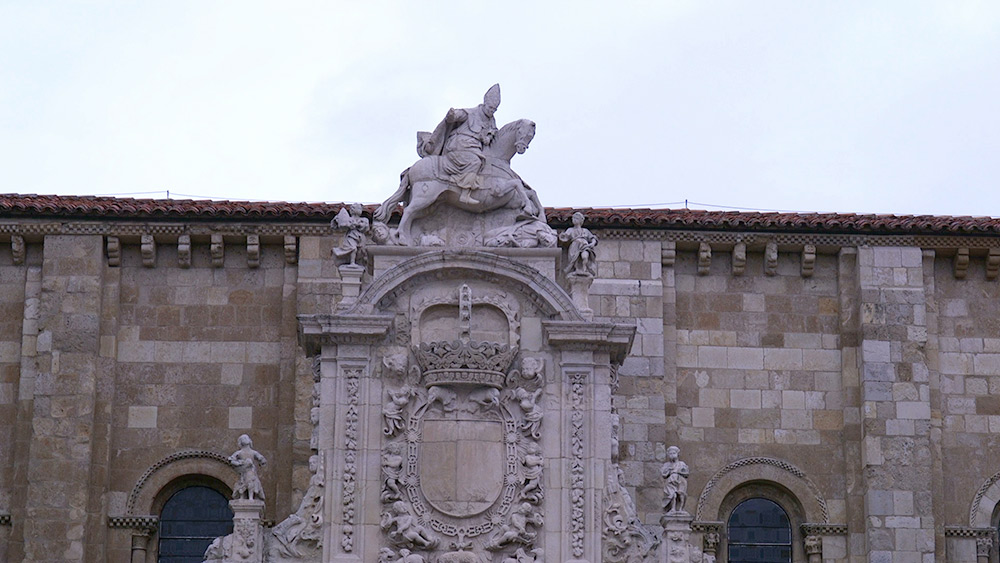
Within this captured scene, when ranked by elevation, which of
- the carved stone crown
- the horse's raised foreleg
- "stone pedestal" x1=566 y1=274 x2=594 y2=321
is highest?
the horse's raised foreleg

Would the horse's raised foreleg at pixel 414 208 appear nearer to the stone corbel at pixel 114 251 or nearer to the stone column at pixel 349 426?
the stone column at pixel 349 426

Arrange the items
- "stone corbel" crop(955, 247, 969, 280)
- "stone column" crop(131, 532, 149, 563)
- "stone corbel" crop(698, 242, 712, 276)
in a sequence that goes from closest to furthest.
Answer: "stone column" crop(131, 532, 149, 563)
"stone corbel" crop(698, 242, 712, 276)
"stone corbel" crop(955, 247, 969, 280)

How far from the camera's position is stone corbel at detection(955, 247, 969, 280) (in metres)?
30.9

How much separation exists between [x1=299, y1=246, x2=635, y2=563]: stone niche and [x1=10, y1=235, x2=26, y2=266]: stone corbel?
21.3 feet

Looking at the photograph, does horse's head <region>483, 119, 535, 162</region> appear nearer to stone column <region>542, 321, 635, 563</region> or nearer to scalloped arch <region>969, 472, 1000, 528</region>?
stone column <region>542, 321, 635, 563</region>

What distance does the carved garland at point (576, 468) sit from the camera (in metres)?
24.8

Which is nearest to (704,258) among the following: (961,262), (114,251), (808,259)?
(808,259)

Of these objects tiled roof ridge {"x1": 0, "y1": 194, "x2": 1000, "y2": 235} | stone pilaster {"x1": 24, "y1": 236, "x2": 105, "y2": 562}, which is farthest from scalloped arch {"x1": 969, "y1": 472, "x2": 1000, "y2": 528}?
stone pilaster {"x1": 24, "y1": 236, "x2": 105, "y2": 562}

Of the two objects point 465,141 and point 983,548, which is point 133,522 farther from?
point 983,548

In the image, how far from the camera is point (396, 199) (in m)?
26.3

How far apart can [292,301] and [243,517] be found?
248 inches

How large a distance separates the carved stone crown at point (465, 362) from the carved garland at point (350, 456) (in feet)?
2.78

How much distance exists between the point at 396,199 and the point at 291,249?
4445 millimetres

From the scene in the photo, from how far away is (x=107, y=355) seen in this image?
30.1 m
